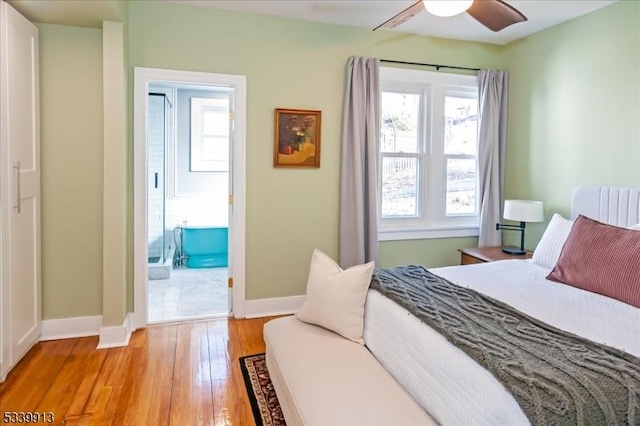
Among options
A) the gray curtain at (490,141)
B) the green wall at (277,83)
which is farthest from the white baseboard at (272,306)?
the gray curtain at (490,141)

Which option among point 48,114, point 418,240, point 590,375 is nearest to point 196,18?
point 48,114

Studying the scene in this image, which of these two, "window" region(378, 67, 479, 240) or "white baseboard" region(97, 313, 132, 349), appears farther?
"window" region(378, 67, 479, 240)

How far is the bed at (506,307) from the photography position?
1368mm

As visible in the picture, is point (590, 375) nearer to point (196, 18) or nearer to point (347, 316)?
point (347, 316)

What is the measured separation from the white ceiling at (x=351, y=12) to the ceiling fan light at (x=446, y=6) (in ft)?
3.98

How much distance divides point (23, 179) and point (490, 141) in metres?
3.96

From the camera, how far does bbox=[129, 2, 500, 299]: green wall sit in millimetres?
3332

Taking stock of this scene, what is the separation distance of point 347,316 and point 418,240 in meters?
2.12

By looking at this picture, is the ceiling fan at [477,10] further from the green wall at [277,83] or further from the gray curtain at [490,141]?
the gray curtain at [490,141]

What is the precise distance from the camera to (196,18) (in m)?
3.36

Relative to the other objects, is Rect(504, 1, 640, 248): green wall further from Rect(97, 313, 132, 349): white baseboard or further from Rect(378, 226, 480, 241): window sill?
Rect(97, 313, 132, 349): white baseboard

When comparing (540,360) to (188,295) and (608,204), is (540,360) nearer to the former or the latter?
(608,204)

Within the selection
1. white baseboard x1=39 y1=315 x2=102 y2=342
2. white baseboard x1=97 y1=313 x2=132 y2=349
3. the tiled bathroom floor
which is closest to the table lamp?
the tiled bathroom floor

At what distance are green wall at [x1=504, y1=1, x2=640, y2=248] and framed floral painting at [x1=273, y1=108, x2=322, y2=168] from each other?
2053 mm
